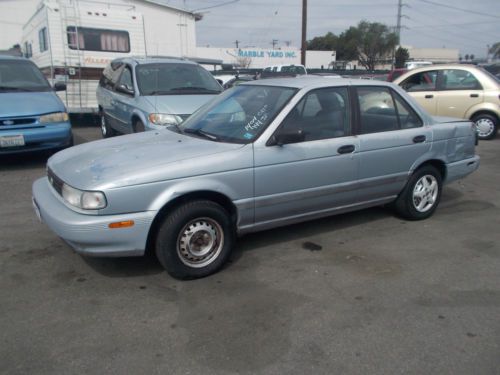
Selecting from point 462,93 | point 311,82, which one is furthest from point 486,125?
point 311,82

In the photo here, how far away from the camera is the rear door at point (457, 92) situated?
10406 millimetres

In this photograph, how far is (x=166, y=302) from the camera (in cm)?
333

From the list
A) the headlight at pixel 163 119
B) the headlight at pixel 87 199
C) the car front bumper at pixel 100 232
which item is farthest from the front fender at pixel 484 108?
the headlight at pixel 87 199

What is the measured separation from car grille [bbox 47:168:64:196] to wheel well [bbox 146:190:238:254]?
832 mm

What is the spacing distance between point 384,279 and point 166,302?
178 centimetres

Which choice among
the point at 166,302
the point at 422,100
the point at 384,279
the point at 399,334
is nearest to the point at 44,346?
the point at 166,302

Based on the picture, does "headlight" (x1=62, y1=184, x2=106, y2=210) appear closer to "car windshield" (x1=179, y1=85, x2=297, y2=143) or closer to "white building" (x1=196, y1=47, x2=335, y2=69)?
"car windshield" (x1=179, y1=85, x2=297, y2=143)

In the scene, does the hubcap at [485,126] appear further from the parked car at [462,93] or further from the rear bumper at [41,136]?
the rear bumper at [41,136]

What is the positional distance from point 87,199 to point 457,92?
32.0 feet

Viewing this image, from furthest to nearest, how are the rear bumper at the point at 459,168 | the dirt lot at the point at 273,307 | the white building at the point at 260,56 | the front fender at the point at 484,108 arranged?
the white building at the point at 260,56 < the front fender at the point at 484,108 < the rear bumper at the point at 459,168 < the dirt lot at the point at 273,307

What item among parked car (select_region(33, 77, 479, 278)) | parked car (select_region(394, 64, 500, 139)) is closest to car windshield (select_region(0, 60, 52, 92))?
parked car (select_region(33, 77, 479, 278))

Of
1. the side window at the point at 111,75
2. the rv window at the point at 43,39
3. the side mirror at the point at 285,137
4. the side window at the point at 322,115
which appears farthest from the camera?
the rv window at the point at 43,39

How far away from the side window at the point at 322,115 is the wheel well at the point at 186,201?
2.69 ft

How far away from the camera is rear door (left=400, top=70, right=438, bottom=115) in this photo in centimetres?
1080
